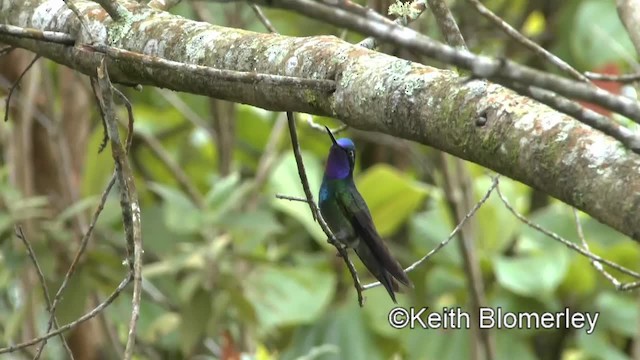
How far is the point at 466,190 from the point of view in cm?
346

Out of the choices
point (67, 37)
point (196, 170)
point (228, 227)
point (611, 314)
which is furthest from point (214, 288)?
point (67, 37)

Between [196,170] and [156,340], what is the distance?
36.5 inches

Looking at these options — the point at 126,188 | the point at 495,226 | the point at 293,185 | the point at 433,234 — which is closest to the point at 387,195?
the point at 433,234

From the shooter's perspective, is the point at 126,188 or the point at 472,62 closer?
the point at 472,62

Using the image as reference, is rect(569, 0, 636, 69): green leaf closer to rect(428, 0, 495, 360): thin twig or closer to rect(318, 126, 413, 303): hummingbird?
rect(428, 0, 495, 360): thin twig

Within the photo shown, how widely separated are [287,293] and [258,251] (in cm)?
54

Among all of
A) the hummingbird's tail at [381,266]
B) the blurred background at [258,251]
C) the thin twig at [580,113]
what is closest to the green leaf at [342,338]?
the blurred background at [258,251]

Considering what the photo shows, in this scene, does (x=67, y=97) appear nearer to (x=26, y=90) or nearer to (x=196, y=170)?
(x=26, y=90)

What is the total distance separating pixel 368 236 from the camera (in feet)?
5.19

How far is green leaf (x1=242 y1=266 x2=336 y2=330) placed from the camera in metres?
3.29

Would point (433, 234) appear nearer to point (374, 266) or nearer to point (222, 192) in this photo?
point (222, 192)

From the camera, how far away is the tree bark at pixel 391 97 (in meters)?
0.94

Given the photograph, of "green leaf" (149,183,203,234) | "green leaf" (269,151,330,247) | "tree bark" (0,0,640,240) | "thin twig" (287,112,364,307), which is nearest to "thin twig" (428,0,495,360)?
"green leaf" (269,151,330,247)

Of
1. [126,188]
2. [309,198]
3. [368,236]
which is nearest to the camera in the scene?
[126,188]
